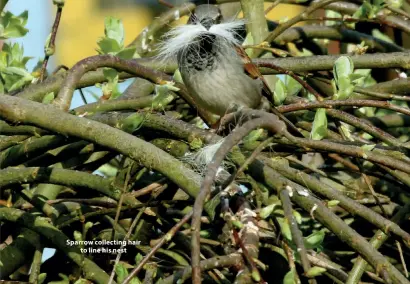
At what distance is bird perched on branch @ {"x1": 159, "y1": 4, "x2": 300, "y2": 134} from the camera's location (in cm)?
251

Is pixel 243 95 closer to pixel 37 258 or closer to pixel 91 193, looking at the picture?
pixel 91 193

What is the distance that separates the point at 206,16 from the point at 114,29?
24.0 inches

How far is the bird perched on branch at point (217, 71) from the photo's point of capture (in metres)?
2.51

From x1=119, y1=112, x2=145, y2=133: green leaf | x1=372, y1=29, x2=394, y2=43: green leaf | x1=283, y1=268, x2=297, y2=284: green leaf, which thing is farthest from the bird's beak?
x1=283, y1=268, x2=297, y2=284: green leaf

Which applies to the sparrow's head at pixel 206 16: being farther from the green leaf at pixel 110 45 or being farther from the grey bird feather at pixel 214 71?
the green leaf at pixel 110 45

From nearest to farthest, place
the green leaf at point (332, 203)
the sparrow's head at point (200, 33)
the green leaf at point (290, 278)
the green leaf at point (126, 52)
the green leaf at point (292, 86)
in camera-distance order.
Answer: the green leaf at point (290, 278) → the green leaf at point (332, 203) → the green leaf at point (126, 52) → the sparrow's head at point (200, 33) → the green leaf at point (292, 86)

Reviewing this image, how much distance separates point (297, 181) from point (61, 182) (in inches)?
23.7

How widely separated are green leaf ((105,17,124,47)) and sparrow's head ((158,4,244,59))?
0.44 feet

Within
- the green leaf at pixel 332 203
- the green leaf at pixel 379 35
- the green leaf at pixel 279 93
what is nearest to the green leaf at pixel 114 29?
the green leaf at pixel 279 93

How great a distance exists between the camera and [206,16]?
2.54m

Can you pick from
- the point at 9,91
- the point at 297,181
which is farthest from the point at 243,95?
the point at 297,181

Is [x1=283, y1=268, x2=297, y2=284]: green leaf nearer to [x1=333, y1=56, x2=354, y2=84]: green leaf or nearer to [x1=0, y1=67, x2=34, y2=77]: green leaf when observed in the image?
[x1=333, y1=56, x2=354, y2=84]: green leaf

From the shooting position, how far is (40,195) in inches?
85.6

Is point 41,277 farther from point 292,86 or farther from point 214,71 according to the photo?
point 214,71
